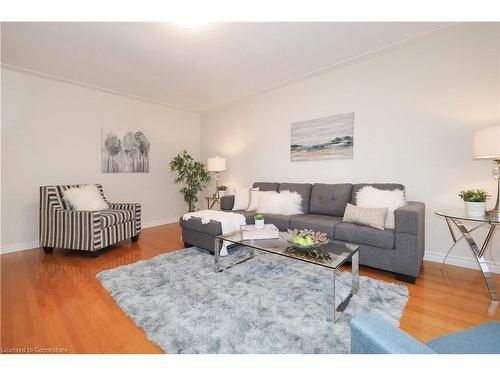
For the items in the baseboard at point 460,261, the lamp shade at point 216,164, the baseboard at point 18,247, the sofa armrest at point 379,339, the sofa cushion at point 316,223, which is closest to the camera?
the sofa armrest at point 379,339

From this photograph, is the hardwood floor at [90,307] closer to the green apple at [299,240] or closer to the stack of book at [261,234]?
the green apple at [299,240]

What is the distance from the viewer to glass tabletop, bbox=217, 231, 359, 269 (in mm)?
A: 1696

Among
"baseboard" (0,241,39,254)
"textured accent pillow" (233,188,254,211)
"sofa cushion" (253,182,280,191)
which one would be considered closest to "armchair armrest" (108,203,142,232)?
"baseboard" (0,241,39,254)

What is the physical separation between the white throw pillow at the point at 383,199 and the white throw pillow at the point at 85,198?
3.54 meters

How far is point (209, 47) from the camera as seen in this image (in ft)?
8.75

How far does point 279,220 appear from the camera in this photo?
3.05 meters

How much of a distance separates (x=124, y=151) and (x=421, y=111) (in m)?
4.51

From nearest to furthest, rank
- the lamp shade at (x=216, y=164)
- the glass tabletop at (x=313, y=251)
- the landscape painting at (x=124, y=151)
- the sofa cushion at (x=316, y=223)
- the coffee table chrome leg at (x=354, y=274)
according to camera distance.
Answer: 1. the glass tabletop at (x=313, y=251)
2. the coffee table chrome leg at (x=354, y=274)
3. the sofa cushion at (x=316, y=223)
4. the landscape painting at (x=124, y=151)
5. the lamp shade at (x=216, y=164)

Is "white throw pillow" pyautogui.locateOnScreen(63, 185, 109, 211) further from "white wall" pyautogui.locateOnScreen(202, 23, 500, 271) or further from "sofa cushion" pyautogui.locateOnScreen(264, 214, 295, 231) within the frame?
"white wall" pyautogui.locateOnScreen(202, 23, 500, 271)

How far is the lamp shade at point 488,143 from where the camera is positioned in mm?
1837

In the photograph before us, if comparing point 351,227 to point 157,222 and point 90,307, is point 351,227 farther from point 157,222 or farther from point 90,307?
point 157,222

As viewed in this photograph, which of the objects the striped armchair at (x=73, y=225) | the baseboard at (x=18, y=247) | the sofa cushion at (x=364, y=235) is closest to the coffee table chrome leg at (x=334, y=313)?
the sofa cushion at (x=364, y=235)
